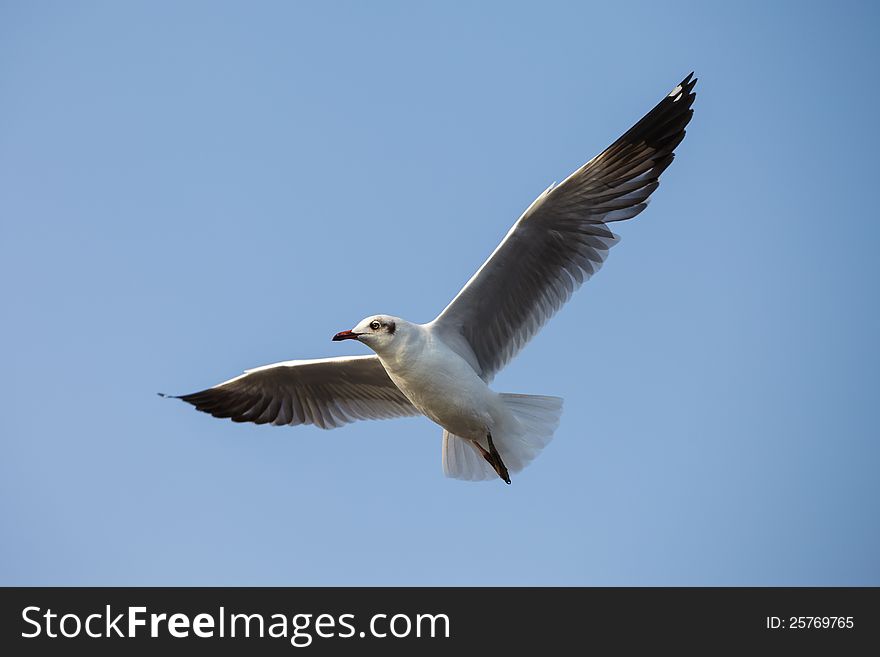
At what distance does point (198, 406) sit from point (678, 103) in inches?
173

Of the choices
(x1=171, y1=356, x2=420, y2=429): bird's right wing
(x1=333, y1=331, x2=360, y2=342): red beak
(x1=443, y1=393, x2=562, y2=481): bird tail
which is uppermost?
(x1=171, y1=356, x2=420, y2=429): bird's right wing

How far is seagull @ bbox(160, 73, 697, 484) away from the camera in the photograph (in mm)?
8406

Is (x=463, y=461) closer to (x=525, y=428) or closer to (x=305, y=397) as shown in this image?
(x=525, y=428)

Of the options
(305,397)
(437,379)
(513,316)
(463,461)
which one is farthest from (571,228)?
(305,397)

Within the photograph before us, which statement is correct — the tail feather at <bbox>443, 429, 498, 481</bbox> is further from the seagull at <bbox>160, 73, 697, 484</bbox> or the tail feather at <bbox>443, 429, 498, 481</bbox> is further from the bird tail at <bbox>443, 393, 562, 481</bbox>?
the bird tail at <bbox>443, 393, 562, 481</bbox>

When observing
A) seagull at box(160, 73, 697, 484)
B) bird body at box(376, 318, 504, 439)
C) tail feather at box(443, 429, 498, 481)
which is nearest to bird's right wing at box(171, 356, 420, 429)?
seagull at box(160, 73, 697, 484)

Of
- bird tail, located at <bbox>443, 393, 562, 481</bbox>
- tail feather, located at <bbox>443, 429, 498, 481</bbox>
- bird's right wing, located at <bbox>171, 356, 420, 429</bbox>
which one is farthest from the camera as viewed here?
bird's right wing, located at <bbox>171, 356, 420, 429</bbox>

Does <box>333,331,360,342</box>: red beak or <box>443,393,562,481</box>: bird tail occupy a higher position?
<box>333,331,360,342</box>: red beak

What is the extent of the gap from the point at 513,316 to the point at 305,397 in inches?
78.4

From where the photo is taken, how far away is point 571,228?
340 inches

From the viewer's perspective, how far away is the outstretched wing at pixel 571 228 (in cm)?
853

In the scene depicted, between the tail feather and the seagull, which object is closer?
the seagull

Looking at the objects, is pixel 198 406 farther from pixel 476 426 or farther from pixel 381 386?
pixel 476 426

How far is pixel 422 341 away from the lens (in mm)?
8430
